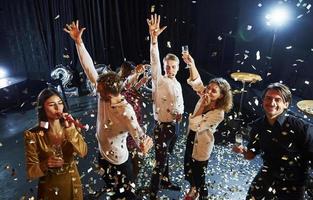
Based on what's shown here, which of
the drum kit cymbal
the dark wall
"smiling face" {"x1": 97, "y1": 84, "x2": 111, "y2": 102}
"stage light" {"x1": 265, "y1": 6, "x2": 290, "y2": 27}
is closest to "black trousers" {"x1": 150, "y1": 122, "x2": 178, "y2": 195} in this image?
"smiling face" {"x1": 97, "y1": 84, "x2": 111, "y2": 102}

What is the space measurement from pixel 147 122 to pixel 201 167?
2.88 metres

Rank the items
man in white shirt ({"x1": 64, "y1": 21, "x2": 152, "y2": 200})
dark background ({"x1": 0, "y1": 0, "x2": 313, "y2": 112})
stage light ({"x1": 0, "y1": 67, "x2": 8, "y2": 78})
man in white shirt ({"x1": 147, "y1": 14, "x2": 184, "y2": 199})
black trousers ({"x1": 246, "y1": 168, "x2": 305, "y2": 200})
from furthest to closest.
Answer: stage light ({"x1": 0, "y1": 67, "x2": 8, "y2": 78}) < dark background ({"x1": 0, "y1": 0, "x2": 313, "y2": 112}) < man in white shirt ({"x1": 147, "y1": 14, "x2": 184, "y2": 199}) < man in white shirt ({"x1": 64, "y1": 21, "x2": 152, "y2": 200}) < black trousers ({"x1": 246, "y1": 168, "x2": 305, "y2": 200})

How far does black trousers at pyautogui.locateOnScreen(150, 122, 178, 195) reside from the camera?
3660 millimetres

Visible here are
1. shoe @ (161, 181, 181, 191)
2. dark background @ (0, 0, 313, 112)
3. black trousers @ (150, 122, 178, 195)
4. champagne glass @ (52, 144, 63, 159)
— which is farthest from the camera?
dark background @ (0, 0, 313, 112)

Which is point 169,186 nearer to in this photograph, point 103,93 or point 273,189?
point 273,189

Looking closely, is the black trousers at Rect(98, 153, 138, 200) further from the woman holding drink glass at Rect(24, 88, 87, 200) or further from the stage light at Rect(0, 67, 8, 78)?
the stage light at Rect(0, 67, 8, 78)

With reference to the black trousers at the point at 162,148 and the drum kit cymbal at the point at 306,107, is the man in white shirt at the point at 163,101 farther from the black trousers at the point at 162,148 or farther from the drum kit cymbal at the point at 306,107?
the drum kit cymbal at the point at 306,107

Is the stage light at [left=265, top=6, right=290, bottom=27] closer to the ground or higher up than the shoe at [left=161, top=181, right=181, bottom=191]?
higher up

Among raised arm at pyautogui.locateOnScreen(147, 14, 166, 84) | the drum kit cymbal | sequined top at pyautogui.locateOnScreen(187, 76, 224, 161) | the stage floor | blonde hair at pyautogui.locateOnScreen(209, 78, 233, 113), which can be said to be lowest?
the stage floor

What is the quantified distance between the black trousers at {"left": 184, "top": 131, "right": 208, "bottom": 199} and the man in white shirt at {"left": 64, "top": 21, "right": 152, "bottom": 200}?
2.33ft

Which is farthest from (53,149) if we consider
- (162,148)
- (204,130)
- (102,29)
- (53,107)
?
(102,29)

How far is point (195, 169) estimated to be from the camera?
321cm

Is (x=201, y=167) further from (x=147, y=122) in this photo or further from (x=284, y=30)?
(x=284, y=30)

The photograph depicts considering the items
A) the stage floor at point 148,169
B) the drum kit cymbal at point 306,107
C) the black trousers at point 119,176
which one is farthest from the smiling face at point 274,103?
the drum kit cymbal at point 306,107
